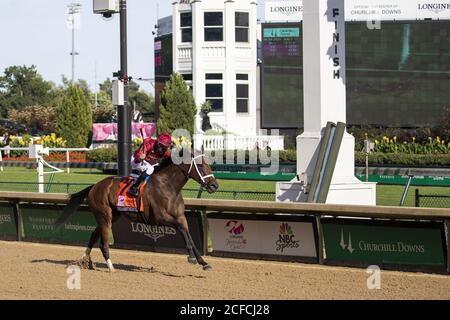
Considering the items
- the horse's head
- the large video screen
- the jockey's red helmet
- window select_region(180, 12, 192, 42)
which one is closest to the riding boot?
the jockey's red helmet

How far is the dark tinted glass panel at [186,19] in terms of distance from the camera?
38.8 meters

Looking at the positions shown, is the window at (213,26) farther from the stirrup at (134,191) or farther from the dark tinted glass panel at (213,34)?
the stirrup at (134,191)

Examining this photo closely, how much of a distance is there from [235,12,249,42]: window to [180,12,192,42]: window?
2.20m

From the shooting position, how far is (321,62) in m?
13.4

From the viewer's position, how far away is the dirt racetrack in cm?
904

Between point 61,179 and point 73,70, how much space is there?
4601 centimetres

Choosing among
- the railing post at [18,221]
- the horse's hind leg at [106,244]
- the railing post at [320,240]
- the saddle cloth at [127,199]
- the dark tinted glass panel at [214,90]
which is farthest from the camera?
the dark tinted glass panel at [214,90]

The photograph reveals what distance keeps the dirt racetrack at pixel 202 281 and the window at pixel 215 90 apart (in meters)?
26.2

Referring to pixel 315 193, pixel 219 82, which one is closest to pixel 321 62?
pixel 315 193

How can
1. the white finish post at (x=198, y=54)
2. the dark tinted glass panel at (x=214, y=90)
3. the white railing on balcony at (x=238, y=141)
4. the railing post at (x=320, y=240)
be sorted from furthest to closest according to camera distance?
the dark tinted glass panel at (x=214, y=90), the white finish post at (x=198, y=54), the white railing on balcony at (x=238, y=141), the railing post at (x=320, y=240)

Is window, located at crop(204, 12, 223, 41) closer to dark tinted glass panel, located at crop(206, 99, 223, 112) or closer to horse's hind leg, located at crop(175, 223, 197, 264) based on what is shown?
dark tinted glass panel, located at crop(206, 99, 223, 112)

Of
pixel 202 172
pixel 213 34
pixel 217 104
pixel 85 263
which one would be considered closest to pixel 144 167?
pixel 202 172

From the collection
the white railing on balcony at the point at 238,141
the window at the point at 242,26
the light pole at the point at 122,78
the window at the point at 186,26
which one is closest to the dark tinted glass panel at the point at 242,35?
the window at the point at 242,26
